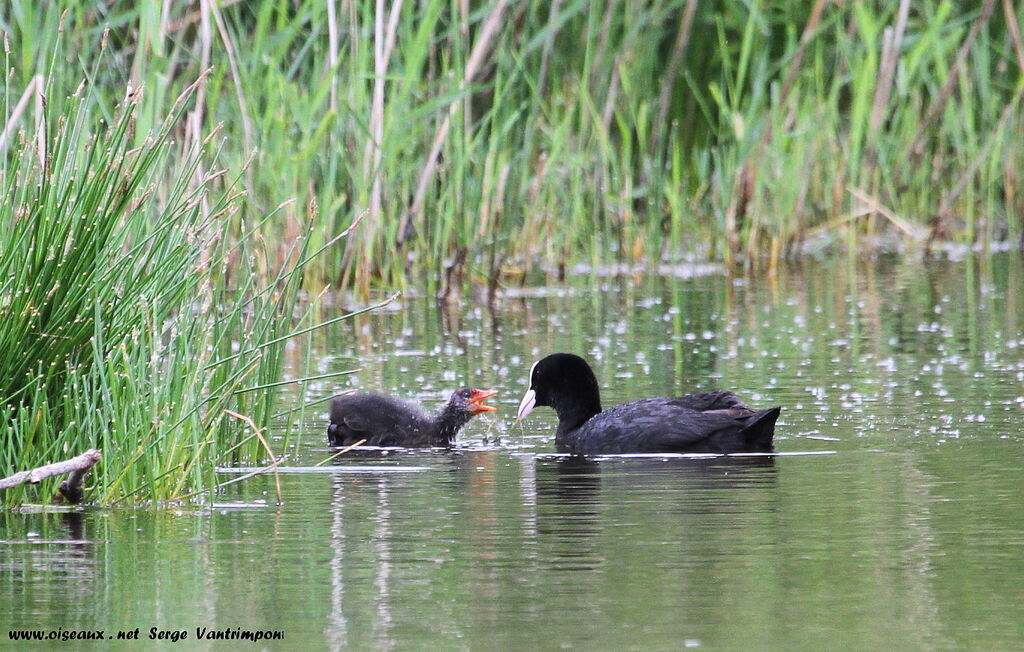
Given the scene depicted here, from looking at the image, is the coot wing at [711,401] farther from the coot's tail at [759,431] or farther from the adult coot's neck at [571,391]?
the adult coot's neck at [571,391]

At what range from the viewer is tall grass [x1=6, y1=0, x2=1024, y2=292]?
12000mm

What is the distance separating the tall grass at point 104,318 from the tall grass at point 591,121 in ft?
13.4

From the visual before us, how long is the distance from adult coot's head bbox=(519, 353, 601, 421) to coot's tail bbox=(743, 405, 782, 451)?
4.22 feet

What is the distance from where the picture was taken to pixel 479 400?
8.68 metres

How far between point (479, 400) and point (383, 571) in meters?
3.60

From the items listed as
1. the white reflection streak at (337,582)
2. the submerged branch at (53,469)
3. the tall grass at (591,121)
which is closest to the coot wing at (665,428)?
the white reflection streak at (337,582)

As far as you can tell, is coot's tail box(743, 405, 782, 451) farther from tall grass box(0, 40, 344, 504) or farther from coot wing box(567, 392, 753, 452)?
tall grass box(0, 40, 344, 504)

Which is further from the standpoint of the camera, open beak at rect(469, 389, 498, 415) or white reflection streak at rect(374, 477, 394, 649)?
open beak at rect(469, 389, 498, 415)

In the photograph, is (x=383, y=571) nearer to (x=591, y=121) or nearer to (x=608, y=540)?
(x=608, y=540)

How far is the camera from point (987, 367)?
9.73m

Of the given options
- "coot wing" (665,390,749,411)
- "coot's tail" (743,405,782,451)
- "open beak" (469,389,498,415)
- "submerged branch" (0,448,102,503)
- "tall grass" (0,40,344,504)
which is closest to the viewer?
"submerged branch" (0,448,102,503)

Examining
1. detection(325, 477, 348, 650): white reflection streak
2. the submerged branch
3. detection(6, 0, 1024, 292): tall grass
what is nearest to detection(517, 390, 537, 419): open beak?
detection(325, 477, 348, 650): white reflection streak

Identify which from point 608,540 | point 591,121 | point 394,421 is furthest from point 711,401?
point 591,121

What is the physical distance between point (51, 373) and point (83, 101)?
85 cm
